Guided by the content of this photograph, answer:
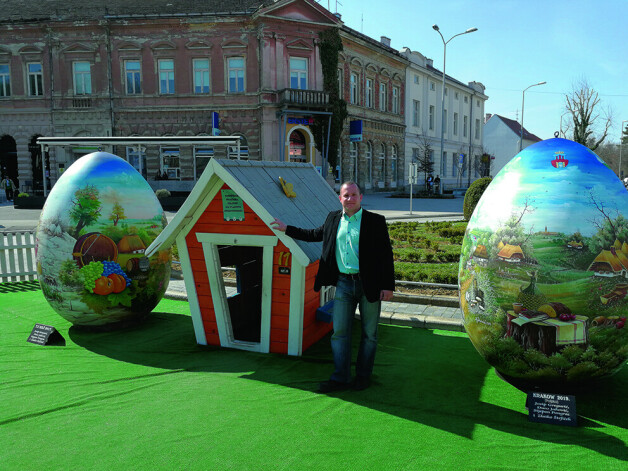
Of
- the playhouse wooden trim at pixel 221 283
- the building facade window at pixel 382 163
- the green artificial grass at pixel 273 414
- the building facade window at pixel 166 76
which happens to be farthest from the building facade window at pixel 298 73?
the green artificial grass at pixel 273 414

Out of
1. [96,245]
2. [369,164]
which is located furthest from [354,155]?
[96,245]

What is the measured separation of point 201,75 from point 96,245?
27.2 m

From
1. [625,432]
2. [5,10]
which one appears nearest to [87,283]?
[625,432]

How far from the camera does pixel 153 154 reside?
30.6 metres

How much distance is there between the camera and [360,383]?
14.7ft

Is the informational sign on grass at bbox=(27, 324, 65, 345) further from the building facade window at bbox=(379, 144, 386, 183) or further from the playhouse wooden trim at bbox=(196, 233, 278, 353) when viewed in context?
the building facade window at bbox=(379, 144, 386, 183)

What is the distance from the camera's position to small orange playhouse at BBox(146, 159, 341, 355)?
504cm

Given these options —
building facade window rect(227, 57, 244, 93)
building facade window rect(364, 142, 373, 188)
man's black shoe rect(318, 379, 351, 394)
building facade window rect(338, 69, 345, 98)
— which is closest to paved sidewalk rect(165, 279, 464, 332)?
man's black shoe rect(318, 379, 351, 394)

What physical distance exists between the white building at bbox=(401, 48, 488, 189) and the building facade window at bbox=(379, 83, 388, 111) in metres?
3.53

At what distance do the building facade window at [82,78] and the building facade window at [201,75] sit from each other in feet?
22.2

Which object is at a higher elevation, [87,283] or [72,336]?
[87,283]

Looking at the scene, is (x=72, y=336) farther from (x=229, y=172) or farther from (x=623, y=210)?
(x=623, y=210)

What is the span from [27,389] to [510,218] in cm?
469

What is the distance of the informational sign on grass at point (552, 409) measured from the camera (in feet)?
12.3
